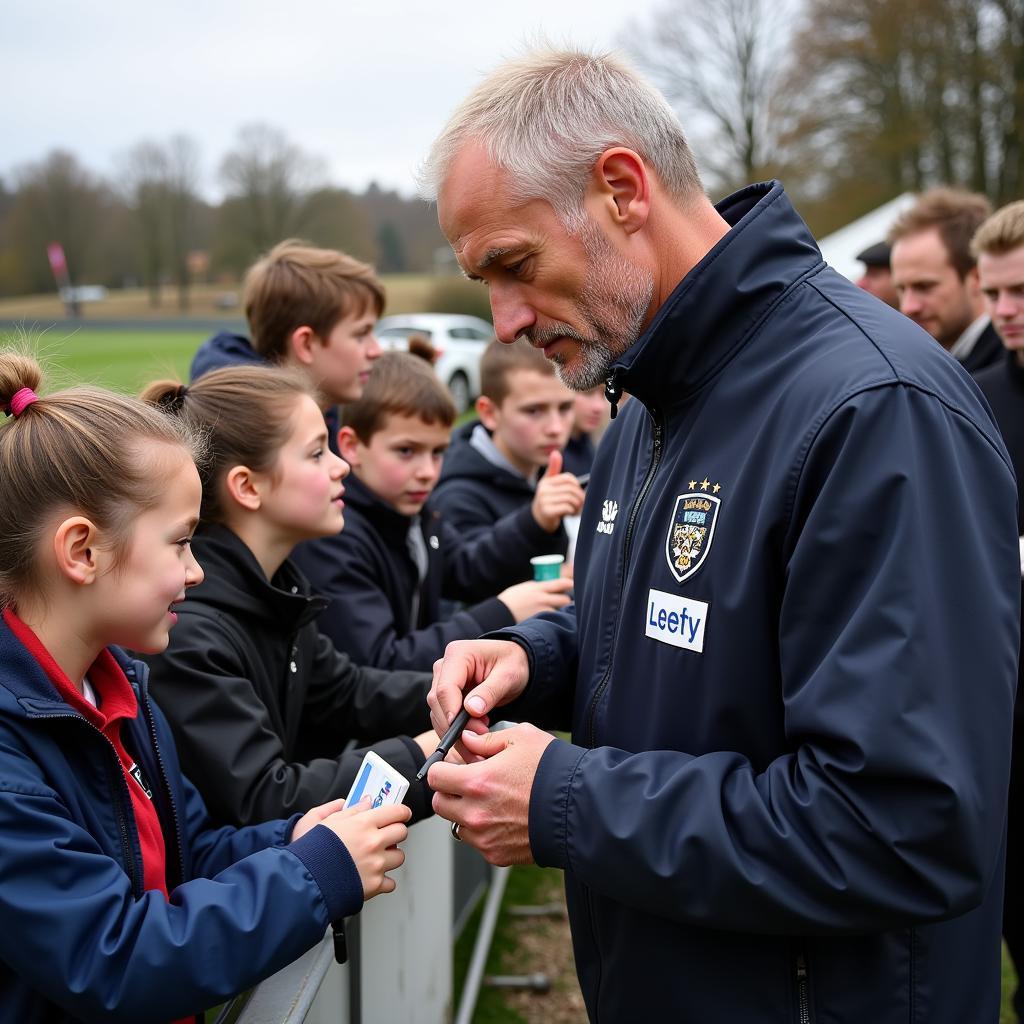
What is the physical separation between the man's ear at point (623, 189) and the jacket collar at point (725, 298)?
16cm

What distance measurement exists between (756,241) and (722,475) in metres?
0.39

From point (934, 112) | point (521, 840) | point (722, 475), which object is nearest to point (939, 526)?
point (722, 475)

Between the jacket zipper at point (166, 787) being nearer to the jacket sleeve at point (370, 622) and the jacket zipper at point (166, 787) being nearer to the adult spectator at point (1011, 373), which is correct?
the jacket sleeve at point (370, 622)

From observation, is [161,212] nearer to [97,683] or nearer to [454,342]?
[454,342]

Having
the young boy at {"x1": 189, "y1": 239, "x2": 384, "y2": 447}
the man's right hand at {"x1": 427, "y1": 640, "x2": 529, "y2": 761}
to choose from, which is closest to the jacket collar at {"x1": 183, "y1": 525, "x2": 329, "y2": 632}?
the man's right hand at {"x1": 427, "y1": 640, "x2": 529, "y2": 761}

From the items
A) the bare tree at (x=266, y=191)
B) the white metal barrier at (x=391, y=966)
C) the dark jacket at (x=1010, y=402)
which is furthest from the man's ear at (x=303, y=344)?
the bare tree at (x=266, y=191)

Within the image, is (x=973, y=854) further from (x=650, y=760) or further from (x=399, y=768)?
(x=399, y=768)

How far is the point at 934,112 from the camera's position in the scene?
2600 centimetres

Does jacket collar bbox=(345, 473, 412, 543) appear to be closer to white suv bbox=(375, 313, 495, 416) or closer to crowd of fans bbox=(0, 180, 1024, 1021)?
crowd of fans bbox=(0, 180, 1024, 1021)

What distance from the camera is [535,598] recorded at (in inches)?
123

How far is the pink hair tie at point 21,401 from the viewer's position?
190cm

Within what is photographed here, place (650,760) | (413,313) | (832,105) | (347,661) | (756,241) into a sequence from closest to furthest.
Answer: (650,760) < (756,241) < (347,661) < (832,105) < (413,313)

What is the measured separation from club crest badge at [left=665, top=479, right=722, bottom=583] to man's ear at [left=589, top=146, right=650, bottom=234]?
1.55 ft

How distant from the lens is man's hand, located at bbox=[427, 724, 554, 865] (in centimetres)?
155
